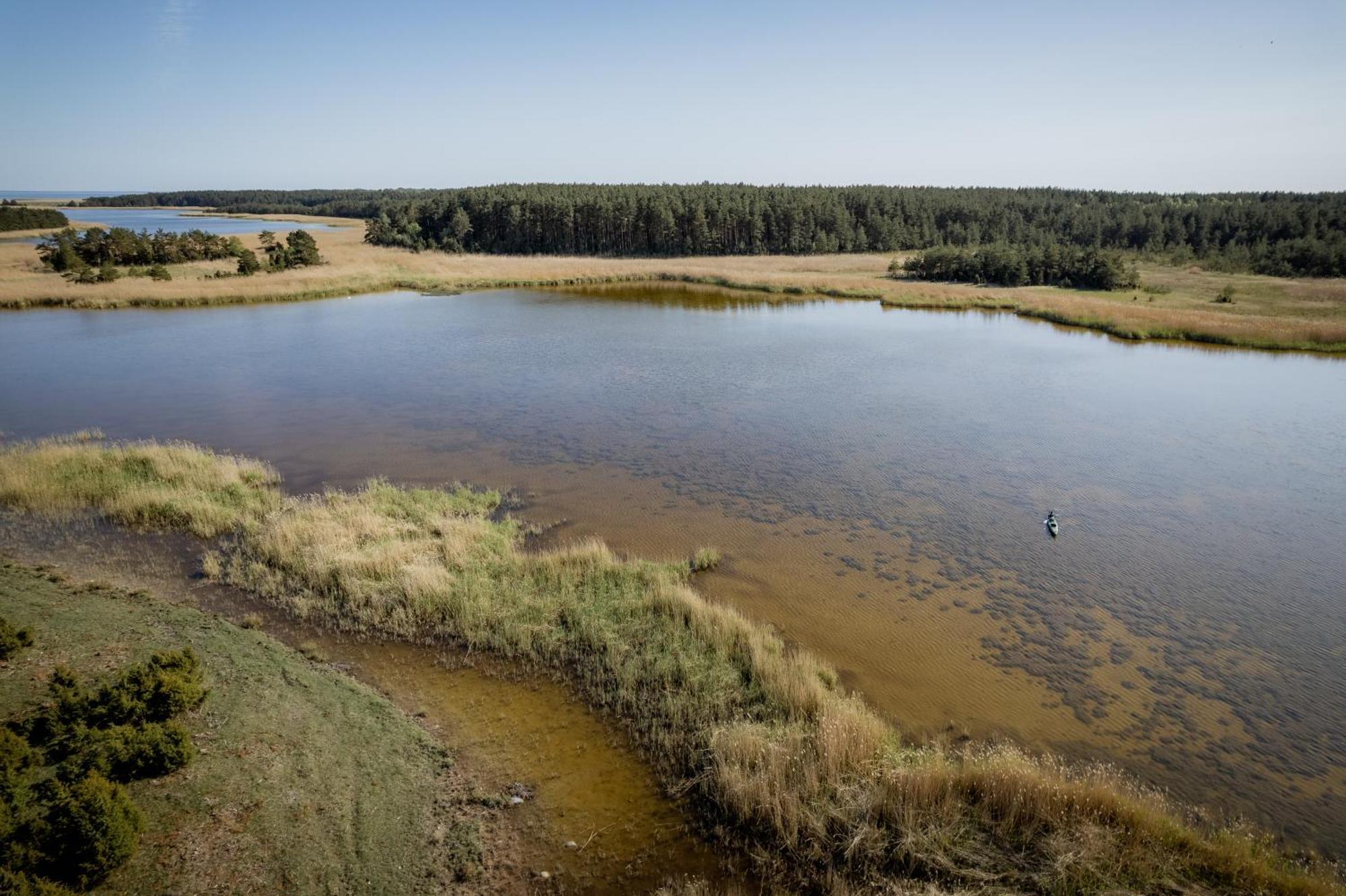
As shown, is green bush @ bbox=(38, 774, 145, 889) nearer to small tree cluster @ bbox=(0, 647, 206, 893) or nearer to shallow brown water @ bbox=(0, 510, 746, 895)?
small tree cluster @ bbox=(0, 647, 206, 893)

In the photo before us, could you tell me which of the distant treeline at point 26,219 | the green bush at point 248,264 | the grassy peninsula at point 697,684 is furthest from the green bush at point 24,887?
the distant treeline at point 26,219

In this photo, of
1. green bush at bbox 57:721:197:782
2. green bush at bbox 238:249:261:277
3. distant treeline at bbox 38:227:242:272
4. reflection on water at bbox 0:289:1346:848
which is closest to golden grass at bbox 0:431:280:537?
reflection on water at bbox 0:289:1346:848

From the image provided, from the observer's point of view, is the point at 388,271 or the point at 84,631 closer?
the point at 84,631

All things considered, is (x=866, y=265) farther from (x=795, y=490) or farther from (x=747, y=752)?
(x=747, y=752)

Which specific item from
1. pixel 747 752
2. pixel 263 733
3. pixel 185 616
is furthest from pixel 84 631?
pixel 747 752

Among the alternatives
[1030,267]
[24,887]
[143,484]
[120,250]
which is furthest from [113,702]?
[1030,267]

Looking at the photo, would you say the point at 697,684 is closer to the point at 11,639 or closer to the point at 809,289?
the point at 11,639
